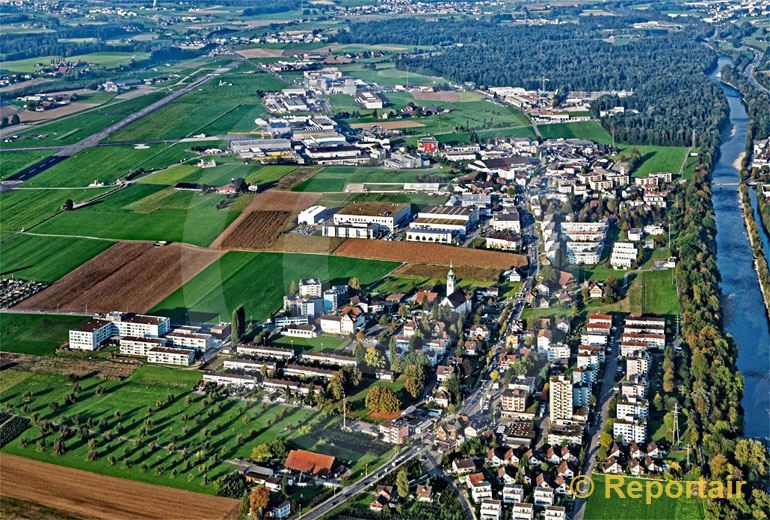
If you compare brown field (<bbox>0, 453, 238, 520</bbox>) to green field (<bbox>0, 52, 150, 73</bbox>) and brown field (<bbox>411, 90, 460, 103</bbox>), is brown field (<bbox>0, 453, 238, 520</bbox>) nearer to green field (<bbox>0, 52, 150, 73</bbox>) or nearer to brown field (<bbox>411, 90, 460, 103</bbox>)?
brown field (<bbox>411, 90, 460, 103</bbox>)

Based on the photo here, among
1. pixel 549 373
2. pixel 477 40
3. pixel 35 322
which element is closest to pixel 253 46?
pixel 477 40

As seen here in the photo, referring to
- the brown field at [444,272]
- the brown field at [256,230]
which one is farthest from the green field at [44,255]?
the brown field at [444,272]

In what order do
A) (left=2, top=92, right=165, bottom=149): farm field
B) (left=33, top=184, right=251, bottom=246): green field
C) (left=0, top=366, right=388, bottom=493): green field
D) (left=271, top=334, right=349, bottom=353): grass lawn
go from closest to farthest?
(left=0, top=366, right=388, bottom=493): green field → (left=271, top=334, right=349, bottom=353): grass lawn → (left=33, top=184, right=251, bottom=246): green field → (left=2, top=92, right=165, bottom=149): farm field

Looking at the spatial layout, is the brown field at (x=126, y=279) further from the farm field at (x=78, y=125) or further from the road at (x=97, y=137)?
the farm field at (x=78, y=125)

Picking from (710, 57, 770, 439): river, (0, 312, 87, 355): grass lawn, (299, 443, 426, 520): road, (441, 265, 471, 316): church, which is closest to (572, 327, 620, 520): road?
(710, 57, 770, 439): river

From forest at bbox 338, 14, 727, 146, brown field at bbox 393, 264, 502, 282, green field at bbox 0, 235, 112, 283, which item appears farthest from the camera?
forest at bbox 338, 14, 727, 146

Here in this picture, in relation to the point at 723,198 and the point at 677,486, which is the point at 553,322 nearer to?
the point at 677,486
